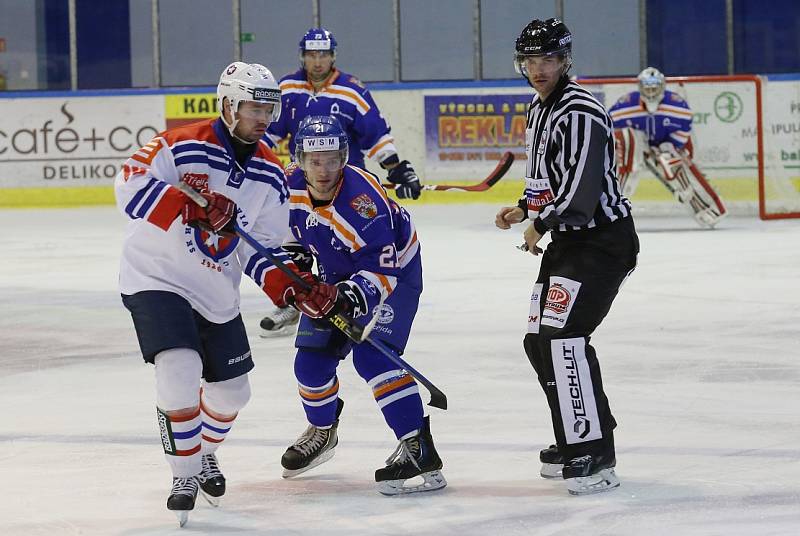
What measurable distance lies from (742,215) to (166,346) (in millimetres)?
8778

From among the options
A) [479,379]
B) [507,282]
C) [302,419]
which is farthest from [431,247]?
[302,419]

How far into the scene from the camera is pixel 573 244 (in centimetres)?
340

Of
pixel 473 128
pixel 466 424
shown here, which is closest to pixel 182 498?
pixel 466 424

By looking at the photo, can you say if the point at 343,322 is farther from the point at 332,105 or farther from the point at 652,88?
the point at 652,88

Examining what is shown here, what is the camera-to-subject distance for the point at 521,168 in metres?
12.3

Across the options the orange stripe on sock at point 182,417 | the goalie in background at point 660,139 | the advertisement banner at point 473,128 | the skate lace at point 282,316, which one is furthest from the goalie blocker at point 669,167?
the orange stripe on sock at point 182,417

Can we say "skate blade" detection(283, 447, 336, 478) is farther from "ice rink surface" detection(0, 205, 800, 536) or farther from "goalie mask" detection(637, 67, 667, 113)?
"goalie mask" detection(637, 67, 667, 113)

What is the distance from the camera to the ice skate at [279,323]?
5875 mm

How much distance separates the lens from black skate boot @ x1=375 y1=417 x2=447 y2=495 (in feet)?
11.0

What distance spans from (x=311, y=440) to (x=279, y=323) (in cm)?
229

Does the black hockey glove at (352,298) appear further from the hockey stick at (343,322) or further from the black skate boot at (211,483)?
the black skate boot at (211,483)

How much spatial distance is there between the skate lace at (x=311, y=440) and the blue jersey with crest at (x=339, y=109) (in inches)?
117

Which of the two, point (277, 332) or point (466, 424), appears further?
point (277, 332)

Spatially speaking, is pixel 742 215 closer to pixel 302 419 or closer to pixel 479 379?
pixel 479 379
